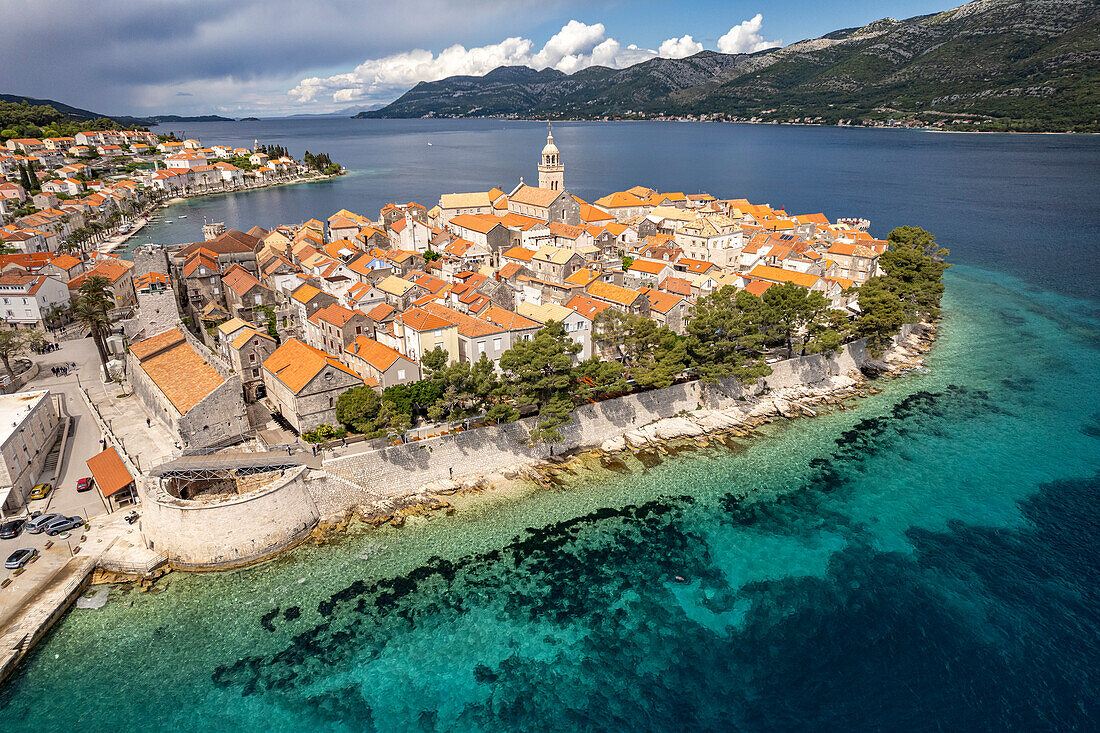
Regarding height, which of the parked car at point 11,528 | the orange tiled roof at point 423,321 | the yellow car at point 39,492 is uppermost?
the orange tiled roof at point 423,321

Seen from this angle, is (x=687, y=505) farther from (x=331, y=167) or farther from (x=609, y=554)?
(x=331, y=167)

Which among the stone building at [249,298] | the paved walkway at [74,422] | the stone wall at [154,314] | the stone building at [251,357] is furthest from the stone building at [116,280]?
the stone building at [251,357]

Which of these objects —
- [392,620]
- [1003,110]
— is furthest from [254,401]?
[1003,110]

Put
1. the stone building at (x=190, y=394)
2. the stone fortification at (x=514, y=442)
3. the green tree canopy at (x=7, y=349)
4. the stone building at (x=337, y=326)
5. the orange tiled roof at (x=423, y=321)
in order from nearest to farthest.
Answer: the stone building at (x=190, y=394) → the stone fortification at (x=514, y=442) → the orange tiled roof at (x=423, y=321) → the green tree canopy at (x=7, y=349) → the stone building at (x=337, y=326)

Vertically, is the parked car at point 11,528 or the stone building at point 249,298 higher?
the stone building at point 249,298

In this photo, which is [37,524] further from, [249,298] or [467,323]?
[249,298]

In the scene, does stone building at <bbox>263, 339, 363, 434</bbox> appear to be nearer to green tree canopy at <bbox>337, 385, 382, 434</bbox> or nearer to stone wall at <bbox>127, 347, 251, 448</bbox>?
green tree canopy at <bbox>337, 385, 382, 434</bbox>

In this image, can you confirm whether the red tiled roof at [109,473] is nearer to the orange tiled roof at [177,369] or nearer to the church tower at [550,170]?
the orange tiled roof at [177,369]

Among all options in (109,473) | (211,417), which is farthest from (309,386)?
(109,473)
